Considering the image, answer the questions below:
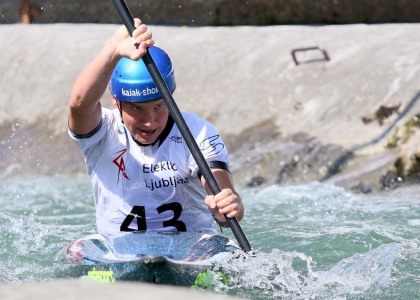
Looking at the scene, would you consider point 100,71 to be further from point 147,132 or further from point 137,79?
point 147,132

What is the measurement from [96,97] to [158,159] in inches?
24.2

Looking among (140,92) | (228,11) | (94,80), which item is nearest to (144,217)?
(140,92)

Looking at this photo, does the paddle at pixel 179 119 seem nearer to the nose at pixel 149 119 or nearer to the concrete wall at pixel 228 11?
the nose at pixel 149 119

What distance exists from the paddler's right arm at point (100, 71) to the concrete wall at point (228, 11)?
23.3ft

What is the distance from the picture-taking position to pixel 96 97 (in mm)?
4227

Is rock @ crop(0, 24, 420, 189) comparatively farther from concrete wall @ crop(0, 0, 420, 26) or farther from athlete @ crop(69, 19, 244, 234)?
athlete @ crop(69, 19, 244, 234)

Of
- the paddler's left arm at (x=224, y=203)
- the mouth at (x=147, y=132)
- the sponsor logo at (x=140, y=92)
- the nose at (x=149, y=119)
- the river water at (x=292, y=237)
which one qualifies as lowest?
the river water at (x=292, y=237)

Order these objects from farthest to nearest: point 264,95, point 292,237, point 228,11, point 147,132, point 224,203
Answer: point 228,11 < point 264,95 < point 292,237 < point 147,132 < point 224,203

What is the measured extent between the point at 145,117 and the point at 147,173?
0.38m

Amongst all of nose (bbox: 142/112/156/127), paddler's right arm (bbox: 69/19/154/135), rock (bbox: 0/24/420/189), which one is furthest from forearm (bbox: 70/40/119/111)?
rock (bbox: 0/24/420/189)

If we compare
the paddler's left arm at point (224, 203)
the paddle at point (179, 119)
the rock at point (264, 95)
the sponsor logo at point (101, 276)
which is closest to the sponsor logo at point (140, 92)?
the paddle at point (179, 119)

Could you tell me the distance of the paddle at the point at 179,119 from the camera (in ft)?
13.8

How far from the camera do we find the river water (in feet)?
14.6

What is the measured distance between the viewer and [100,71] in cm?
414
